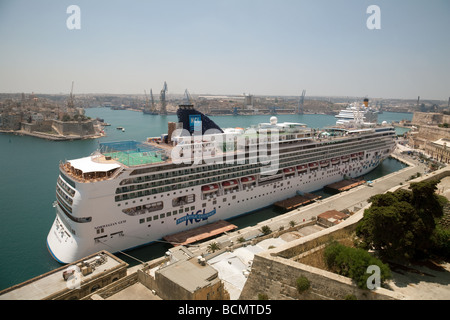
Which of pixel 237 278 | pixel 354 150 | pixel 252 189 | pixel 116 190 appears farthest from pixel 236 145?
pixel 354 150

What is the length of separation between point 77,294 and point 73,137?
221 feet

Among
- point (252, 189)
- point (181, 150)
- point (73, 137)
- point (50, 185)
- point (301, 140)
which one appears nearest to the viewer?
point (181, 150)

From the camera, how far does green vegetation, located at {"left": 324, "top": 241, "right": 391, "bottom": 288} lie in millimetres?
10165

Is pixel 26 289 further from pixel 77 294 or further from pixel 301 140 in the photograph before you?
pixel 301 140

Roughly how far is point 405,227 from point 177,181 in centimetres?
1424

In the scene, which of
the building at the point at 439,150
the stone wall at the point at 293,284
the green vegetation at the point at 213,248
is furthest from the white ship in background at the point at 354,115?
the stone wall at the point at 293,284

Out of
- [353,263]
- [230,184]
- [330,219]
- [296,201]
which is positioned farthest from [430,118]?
[353,263]

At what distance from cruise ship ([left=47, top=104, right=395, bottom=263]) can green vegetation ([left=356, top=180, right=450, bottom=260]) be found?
40.1ft

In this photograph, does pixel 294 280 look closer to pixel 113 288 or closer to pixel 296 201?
pixel 113 288

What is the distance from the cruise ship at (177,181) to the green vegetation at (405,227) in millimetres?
12217

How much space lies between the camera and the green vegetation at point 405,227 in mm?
11945

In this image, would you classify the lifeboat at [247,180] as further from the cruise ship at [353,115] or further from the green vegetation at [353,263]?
the cruise ship at [353,115]

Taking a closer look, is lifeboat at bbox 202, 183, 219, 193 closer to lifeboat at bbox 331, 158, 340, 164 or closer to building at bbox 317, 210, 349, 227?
building at bbox 317, 210, 349, 227

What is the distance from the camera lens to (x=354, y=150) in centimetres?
3722
